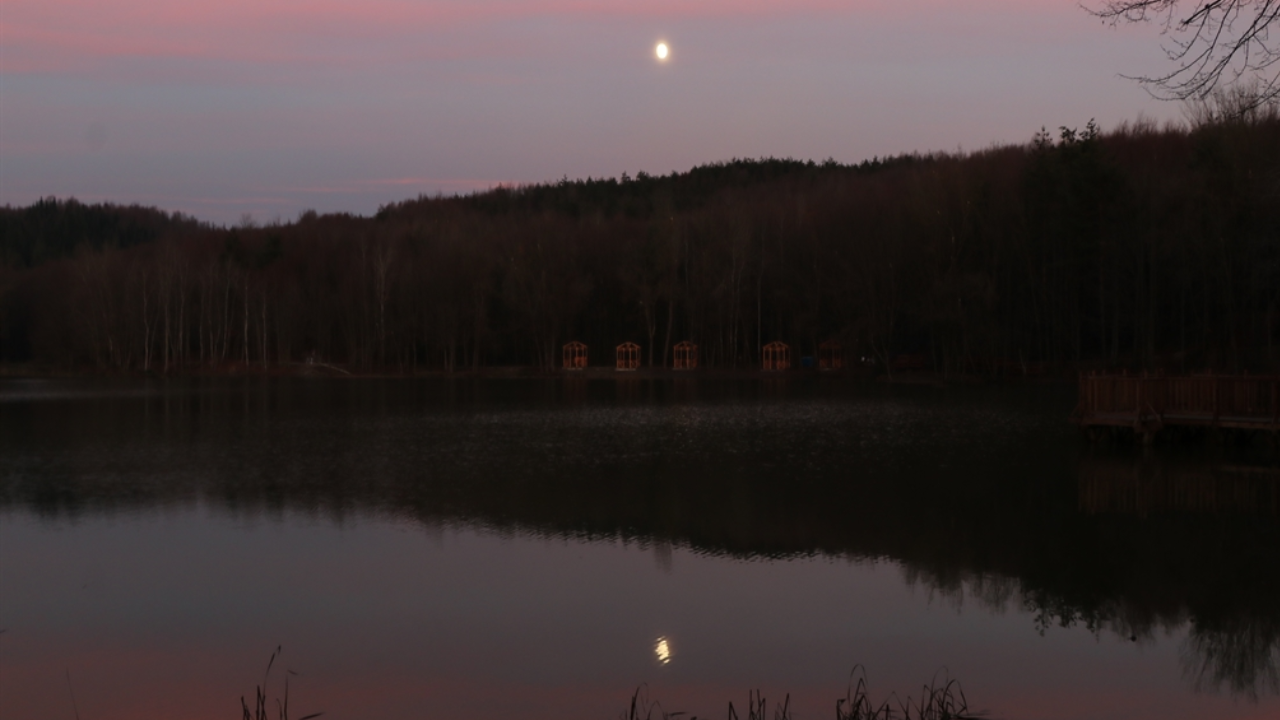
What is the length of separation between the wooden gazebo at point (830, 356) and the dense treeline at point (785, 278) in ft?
3.00

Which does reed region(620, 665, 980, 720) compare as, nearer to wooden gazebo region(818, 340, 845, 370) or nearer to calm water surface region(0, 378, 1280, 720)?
calm water surface region(0, 378, 1280, 720)

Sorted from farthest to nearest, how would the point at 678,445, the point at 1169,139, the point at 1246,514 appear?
the point at 1169,139 < the point at 678,445 < the point at 1246,514

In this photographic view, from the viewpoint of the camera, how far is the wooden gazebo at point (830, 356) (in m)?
67.4

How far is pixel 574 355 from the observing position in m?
80.0

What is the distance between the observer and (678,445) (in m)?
24.6

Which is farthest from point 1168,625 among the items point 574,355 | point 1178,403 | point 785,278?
point 574,355

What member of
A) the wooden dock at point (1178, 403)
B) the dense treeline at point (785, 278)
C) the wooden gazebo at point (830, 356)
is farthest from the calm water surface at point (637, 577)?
the wooden gazebo at point (830, 356)

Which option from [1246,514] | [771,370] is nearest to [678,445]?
[1246,514]

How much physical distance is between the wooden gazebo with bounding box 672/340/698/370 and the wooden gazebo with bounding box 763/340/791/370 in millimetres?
6598

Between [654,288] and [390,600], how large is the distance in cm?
6705

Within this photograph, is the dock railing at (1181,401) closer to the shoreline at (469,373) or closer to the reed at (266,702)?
the reed at (266,702)

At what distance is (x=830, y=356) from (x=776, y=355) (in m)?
4.81

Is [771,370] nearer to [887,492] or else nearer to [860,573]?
[887,492]

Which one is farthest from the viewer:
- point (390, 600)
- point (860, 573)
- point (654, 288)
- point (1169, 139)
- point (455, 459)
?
point (654, 288)
